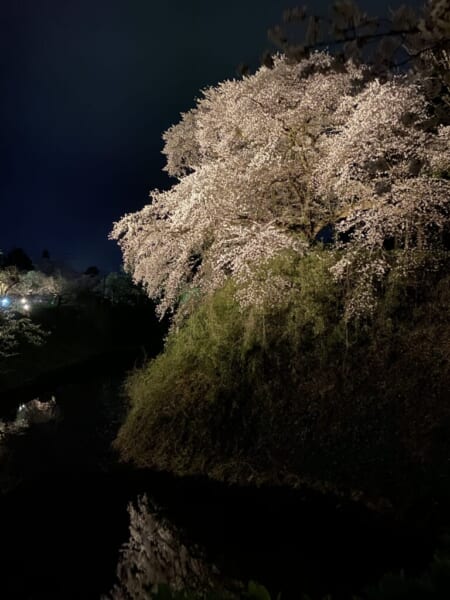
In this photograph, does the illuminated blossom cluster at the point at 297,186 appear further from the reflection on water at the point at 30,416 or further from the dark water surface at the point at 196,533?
the reflection on water at the point at 30,416

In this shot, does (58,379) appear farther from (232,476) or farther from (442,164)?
(442,164)

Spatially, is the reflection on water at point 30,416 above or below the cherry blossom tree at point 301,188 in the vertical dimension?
below

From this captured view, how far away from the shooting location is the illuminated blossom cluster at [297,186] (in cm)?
902

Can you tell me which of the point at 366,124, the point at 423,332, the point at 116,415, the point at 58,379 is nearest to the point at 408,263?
the point at 423,332

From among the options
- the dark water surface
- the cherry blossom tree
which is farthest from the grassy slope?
the cherry blossom tree

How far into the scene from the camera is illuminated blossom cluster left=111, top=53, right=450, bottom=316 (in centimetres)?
902

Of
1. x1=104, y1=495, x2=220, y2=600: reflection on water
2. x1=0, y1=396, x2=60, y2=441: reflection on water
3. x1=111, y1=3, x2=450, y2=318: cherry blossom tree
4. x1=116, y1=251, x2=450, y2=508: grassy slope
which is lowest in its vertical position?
x1=104, y1=495, x2=220, y2=600: reflection on water

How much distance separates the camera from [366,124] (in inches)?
352

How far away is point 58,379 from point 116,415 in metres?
11.6

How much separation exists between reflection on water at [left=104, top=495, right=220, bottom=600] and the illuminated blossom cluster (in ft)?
14.4

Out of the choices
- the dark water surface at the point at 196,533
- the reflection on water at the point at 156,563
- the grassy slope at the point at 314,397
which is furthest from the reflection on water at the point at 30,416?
the reflection on water at the point at 156,563

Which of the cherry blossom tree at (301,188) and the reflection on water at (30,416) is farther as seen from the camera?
the reflection on water at (30,416)

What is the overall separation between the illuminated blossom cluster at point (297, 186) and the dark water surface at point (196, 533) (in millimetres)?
3555

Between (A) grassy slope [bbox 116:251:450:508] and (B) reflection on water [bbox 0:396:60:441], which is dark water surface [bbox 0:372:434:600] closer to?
(A) grassy slope [bbox 116:251:450:508]
